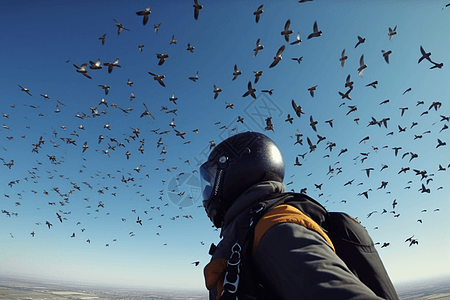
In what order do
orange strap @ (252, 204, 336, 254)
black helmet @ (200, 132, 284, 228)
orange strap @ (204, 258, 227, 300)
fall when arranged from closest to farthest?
orange strap @ (252, 204, 336, 254), orange strap @ (204, 258, 227, 300), black helmet @ (200, 132, 284, 228)

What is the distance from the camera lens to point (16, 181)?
34.0 m

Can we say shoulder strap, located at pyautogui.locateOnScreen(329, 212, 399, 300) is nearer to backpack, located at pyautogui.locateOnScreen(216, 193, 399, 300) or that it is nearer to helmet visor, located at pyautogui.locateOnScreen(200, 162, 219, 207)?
backpack, located at pyautogui.locateOnScreen(216, 193, 399, 300)

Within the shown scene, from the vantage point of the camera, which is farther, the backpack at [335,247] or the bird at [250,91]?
the bird at [250,91]

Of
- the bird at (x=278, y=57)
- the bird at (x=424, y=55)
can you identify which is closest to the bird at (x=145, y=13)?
the bird at (x=278, y=57)

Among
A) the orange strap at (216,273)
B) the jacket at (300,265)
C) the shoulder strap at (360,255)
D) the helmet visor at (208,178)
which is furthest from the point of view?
the helmet visor at (208,178)

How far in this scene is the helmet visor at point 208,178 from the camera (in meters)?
4.61

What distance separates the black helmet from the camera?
162 inches

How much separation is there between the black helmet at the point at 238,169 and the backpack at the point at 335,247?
5.08ft

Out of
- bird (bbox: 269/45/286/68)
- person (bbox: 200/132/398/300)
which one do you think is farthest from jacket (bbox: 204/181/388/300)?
bird (bbox: 269/45/286/68)

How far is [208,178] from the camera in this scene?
494cm

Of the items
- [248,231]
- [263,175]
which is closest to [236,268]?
[248,231]

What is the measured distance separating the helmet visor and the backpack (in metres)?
2.24

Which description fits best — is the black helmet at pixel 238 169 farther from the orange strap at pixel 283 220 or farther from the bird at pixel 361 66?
the bird at pixel 361 66

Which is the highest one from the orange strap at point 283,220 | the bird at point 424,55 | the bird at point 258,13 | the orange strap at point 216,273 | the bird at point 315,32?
the bird at point 258,13
